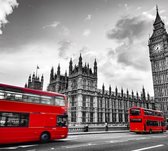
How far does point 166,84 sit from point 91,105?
3010cm

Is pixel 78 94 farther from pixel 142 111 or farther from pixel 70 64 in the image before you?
pixel 142 111

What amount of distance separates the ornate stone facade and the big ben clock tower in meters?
12.1

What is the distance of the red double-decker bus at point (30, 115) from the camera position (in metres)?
11.6

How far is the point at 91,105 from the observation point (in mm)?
56531

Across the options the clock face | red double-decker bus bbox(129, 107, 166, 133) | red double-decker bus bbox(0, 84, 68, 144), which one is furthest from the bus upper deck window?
the clock face

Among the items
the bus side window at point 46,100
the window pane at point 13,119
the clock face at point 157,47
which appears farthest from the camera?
the clock face at point 157,47

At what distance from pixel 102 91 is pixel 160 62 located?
26269 mm

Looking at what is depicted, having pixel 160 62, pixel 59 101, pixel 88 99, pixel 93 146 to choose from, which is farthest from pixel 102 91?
pixel 93 146

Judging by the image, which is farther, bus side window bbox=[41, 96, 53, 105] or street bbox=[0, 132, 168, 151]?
bus side window bbox=[41, 96, 53, 105]

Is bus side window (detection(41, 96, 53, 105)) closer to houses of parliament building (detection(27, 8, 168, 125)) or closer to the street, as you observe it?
the street

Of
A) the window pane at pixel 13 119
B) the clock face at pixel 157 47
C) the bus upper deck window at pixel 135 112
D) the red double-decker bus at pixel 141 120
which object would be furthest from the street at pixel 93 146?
the clock face at pixel 157 47

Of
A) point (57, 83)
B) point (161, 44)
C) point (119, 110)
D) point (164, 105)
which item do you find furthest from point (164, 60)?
point (57, 83)

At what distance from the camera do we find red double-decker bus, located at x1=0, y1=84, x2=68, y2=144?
11.6 meters

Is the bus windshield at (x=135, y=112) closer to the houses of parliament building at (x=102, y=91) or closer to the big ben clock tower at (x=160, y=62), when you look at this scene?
the houses of parliament building at (x=102, y=91)
